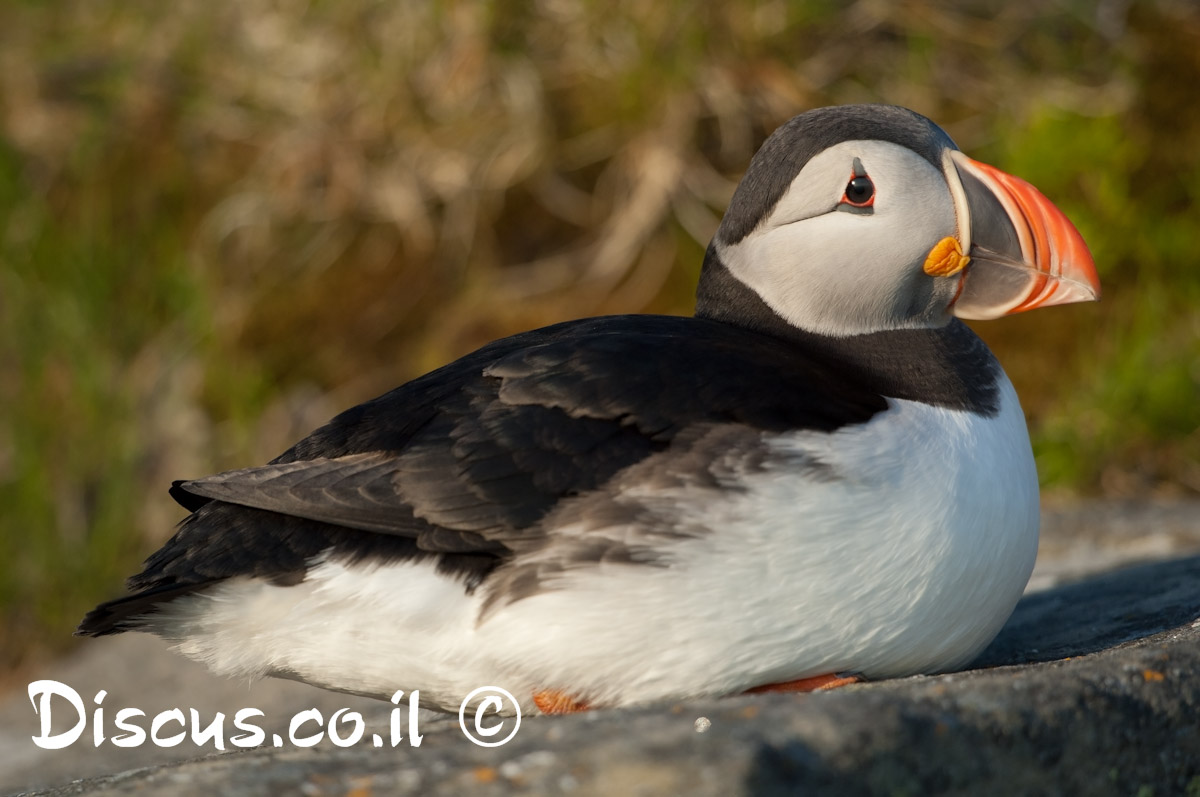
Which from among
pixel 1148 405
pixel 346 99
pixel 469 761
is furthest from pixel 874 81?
pixel 469 761

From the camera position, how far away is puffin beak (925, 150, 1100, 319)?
3078 millimetres

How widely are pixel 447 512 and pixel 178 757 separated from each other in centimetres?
191

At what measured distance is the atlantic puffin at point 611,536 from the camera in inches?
101

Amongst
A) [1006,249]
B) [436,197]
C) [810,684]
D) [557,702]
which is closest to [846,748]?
[810,684]

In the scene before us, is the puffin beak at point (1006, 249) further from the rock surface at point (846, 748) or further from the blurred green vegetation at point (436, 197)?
the blurred green vegetation at point (436, 197)

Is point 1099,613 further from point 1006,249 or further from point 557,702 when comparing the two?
point 557,702

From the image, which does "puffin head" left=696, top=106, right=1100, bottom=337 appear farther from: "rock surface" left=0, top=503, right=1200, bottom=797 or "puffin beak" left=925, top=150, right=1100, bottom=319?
"rock surface" left=0, top=503, right=1200, bottom=797

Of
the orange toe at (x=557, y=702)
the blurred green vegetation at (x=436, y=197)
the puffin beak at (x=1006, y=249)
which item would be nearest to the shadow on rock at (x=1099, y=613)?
the puffin beak at (x=1006, y=249)

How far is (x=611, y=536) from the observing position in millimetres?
2568

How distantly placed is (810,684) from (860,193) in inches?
42.8

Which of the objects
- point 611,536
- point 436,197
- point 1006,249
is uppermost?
point 436,197

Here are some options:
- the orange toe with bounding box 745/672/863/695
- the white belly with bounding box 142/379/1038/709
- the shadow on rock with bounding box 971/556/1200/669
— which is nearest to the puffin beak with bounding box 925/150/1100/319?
the white belly with bounding box 142/379/1038/709

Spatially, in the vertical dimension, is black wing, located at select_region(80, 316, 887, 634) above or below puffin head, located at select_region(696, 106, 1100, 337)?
below

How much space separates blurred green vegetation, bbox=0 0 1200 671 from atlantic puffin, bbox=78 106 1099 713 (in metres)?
3.52
